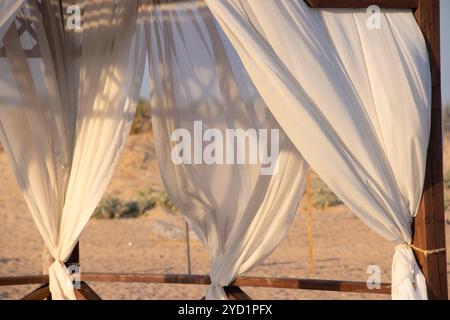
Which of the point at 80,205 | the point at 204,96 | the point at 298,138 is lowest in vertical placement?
the point at 80,205

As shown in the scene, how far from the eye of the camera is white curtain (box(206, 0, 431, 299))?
11.4ft

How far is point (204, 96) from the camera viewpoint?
4531 millimetres

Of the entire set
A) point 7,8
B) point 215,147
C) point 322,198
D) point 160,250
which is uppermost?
point 7,8

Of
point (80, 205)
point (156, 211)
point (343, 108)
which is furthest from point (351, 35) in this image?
point (156, 211)

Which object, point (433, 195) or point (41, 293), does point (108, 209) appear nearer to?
point (41, 293)

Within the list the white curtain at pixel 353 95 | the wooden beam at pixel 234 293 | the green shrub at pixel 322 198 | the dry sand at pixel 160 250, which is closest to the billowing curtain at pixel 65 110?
the wooden beam at pixel 234 293

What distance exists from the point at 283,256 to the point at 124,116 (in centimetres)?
861

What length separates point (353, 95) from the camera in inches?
142

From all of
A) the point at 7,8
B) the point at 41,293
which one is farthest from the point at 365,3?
the point at 41,293

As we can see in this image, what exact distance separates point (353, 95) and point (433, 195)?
591mm

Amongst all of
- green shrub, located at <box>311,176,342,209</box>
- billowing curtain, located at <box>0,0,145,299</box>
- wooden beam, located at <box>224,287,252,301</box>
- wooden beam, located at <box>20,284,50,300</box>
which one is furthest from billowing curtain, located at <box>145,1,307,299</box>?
green shrub, located at <box>311,176,342,209</box>
